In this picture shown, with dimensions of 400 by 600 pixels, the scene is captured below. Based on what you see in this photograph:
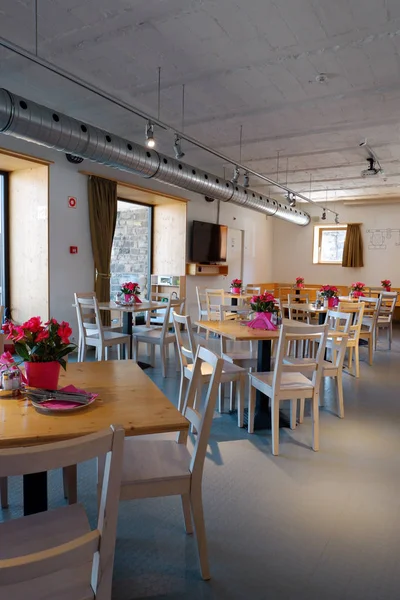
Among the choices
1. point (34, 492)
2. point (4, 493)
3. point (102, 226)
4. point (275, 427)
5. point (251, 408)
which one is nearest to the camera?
point (34, 492)

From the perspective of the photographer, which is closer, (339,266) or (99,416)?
(99,416)

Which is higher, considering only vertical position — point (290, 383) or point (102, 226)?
point (102, 226)

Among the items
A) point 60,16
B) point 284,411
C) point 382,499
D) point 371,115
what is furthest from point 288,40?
point 382,499

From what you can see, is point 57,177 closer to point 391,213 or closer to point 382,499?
point 382,499

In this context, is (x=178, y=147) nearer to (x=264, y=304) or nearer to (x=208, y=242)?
(x=264, y=304)

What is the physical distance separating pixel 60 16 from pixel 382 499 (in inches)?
151

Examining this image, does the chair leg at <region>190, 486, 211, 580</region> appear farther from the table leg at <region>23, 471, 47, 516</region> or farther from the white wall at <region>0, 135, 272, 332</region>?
the white wall at <region>0, 135, 272, 332</region>

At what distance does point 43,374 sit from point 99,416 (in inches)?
14.9

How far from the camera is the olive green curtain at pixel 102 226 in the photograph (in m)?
6.29

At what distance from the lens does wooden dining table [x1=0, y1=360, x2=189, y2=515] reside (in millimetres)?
1459

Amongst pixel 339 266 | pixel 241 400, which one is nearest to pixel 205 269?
pixel 339 266

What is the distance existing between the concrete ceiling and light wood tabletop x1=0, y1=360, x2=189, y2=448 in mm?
2568

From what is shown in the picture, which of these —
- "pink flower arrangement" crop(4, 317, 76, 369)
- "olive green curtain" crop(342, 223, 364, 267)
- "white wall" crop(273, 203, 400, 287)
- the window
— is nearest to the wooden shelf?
"white wall" crop(273, 203, 400, 287)

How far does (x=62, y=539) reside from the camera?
1.38m
